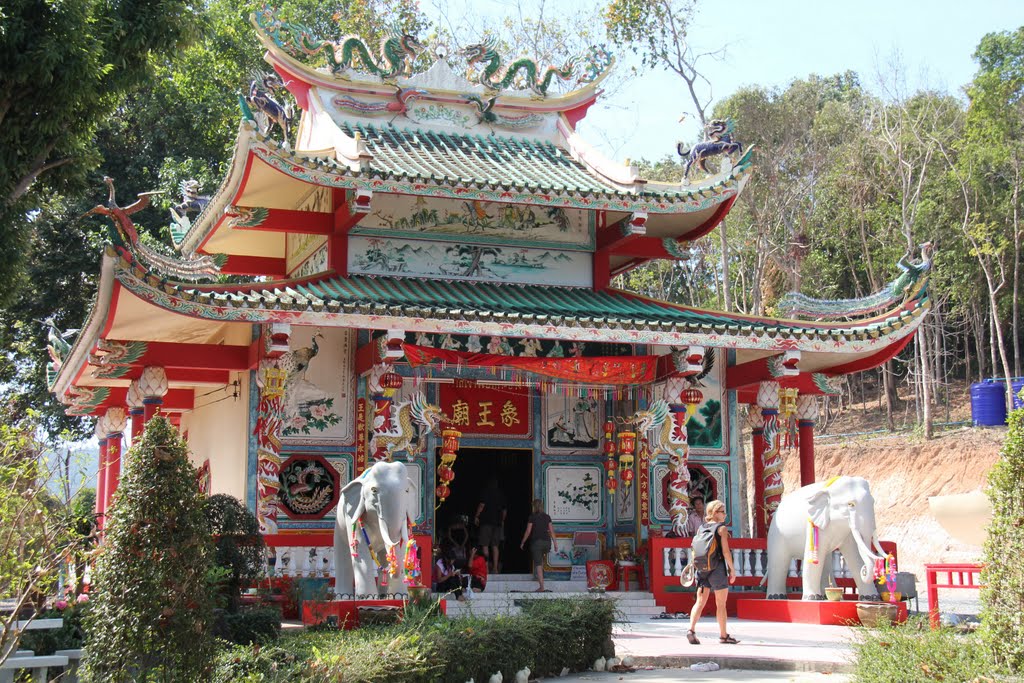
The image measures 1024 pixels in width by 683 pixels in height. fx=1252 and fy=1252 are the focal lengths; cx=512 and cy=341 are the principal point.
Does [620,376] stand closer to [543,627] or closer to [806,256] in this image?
[543,627]

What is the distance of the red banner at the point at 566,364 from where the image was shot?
1723cm

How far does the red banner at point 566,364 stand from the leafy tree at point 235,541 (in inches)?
161

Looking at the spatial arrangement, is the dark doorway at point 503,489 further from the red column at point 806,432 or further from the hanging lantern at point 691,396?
the red column at point 806,432

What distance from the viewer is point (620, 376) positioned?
60.2 feet

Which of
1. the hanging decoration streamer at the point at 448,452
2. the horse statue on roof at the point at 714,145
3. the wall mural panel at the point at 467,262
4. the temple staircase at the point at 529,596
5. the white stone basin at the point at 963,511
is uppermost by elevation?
the horse statue on roof at the point at 714,145

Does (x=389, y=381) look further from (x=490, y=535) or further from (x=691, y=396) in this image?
(x=691, y=396)

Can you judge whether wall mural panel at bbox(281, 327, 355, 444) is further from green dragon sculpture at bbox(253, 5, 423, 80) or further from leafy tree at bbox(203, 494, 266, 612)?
green dragon sculpture at bbox(253, 5, 423, 80)

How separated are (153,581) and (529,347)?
10.4 metres

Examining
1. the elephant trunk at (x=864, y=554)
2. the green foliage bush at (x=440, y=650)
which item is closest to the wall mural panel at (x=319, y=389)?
the green foliage bush at (x=440, y=650)

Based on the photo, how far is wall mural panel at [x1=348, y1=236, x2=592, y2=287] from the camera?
717 inches

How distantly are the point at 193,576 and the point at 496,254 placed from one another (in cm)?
1125

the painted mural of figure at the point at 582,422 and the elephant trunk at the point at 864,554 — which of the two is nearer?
the elephant trunk at the point at 864,554

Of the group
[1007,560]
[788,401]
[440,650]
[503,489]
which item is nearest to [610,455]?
[503,489]

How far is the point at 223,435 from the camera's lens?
783 inches
